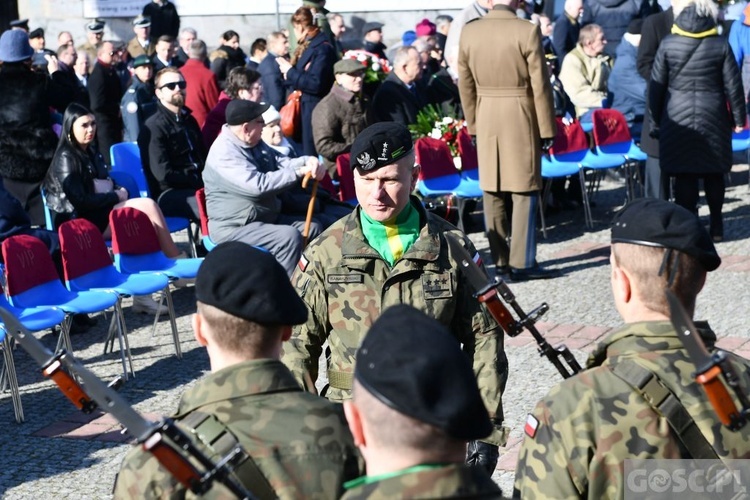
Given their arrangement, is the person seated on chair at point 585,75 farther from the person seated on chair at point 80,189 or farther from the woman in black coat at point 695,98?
the person seated on chair at point 80,189

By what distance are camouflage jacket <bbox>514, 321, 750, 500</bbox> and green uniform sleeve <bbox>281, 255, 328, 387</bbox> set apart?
155cm

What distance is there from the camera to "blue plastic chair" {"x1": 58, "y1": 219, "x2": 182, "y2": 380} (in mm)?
8070

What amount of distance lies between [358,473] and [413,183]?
6.47 feet

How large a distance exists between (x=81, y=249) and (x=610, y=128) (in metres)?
6.55

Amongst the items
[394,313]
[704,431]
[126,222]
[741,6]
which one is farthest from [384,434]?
[741,6]

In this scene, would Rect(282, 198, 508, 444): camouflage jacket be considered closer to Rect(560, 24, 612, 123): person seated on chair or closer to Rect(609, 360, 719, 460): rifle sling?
Rect(609, 360, 719, 460): rifle sling

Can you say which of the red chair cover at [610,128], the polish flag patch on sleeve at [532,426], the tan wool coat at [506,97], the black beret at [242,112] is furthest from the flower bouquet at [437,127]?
the polish flag patch on sleeve at [532,426]

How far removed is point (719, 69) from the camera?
10.7 m

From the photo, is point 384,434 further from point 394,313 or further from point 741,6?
point 741,6

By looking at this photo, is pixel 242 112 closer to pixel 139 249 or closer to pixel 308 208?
pixel 308 208

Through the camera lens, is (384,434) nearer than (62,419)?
Yes

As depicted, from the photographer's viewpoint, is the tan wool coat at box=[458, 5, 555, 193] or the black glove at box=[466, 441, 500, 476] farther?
the tan wool coat at box=[458, 5, 555, 193]

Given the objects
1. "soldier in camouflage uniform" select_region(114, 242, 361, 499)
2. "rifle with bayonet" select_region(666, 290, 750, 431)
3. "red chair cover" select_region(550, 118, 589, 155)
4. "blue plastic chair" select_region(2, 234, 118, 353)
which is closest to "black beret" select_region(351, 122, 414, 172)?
"soldier in camouflage uniform" select_region(114, 242, 361, 499)

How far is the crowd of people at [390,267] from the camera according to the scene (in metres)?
2.26
